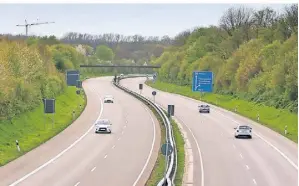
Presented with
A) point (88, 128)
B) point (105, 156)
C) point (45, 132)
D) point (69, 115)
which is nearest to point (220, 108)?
point (69, 115)

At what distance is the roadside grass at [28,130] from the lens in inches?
1598

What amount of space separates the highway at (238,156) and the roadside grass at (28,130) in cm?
1226

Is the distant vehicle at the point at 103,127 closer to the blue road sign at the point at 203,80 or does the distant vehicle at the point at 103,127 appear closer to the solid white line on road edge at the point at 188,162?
the solid white line on road edge at the point at 188,162

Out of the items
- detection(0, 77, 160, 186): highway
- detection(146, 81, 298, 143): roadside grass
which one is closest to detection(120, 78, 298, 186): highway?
detection(146, 81, 298, 143): roadside grass

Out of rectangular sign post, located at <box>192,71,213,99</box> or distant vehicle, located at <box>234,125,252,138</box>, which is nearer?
distant vehicle, located at <box>234,125,252,138</box>

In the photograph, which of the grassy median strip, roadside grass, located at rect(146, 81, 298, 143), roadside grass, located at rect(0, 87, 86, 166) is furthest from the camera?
roadside grass, located at rect(146, 81, 298, 143)

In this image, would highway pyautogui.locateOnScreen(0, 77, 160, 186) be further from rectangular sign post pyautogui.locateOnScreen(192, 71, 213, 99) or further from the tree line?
rectangular sign post pyautogui.locateOnScreen(192, 71, 213, 99)

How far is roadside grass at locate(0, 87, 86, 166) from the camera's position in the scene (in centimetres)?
4059

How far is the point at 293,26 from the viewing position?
9844 cm

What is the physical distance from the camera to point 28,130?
5084cm

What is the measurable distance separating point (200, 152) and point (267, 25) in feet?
266

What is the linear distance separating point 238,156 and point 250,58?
53673 millimetres

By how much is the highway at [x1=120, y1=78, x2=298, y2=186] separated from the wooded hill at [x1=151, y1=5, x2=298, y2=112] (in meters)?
8.56

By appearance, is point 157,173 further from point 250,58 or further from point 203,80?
point 250,58
